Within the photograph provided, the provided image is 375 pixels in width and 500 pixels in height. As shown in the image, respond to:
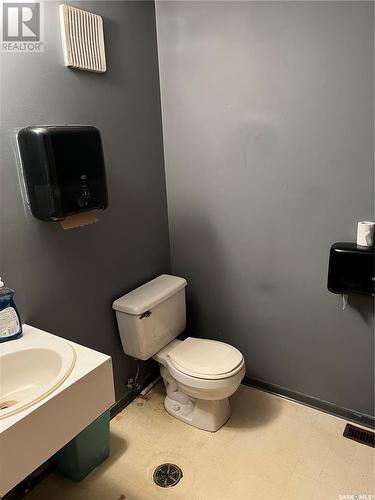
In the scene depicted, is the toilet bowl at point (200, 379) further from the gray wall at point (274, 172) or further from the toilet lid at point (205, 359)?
the gray wall at point (274, 172)

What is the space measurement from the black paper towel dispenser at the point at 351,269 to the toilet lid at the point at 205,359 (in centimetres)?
61

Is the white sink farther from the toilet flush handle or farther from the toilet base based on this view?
the toilet base

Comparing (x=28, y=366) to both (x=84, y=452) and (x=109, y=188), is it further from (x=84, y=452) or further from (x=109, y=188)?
(x=109, y=188)

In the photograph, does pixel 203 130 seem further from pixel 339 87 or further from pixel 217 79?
pixel 339 87

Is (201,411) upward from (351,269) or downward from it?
downward

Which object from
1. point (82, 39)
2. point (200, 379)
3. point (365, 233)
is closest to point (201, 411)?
point (200, 379)

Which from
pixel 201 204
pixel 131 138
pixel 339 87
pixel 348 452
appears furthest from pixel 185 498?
pixel 339 87

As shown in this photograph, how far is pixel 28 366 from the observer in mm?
1298

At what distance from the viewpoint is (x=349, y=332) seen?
1812 millimetres

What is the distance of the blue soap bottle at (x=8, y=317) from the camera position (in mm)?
1317

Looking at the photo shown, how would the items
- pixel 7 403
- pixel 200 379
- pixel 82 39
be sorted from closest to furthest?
pixel 7 403 → pixel 82 39 → pixel 200 379

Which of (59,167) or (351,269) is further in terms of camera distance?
(351,269)

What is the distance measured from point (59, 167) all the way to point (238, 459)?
154 centimetres

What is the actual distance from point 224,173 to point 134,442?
1468 millimetres
